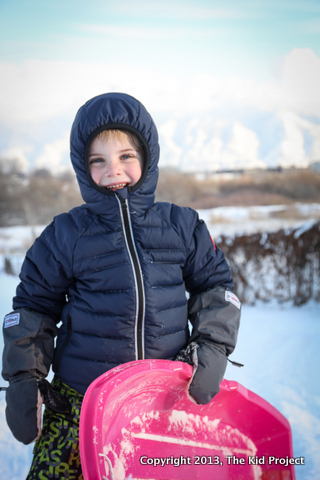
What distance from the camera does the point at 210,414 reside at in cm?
128

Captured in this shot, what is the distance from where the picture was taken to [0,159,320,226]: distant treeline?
10.2 meters

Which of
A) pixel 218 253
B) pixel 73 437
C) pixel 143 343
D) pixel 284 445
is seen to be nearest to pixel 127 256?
pixel 143 343

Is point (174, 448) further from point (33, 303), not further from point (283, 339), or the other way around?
point (283, 339)

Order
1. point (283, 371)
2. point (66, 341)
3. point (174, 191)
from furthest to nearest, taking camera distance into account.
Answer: point (174, 191) < point (283, 371) < point (66, 341)

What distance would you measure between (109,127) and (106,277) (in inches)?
19.5

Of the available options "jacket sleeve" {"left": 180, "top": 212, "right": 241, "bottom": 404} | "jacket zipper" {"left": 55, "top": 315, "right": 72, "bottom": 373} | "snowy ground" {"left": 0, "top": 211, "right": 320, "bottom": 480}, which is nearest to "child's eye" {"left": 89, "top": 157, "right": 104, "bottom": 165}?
"jacket sleeve" {"left": 180, "top": 212, "right": 241, "bottom": 404}

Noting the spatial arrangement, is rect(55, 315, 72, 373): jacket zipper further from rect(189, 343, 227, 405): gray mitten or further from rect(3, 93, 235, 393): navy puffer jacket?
rect(189, 343, 227, 405): gray mitten

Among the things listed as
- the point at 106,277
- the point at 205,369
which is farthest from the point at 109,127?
the point at 205,369

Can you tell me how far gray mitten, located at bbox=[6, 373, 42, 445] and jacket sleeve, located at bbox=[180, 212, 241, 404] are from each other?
0.50m

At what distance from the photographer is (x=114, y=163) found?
3.92 ft

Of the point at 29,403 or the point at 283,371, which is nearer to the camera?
the point at 29,403

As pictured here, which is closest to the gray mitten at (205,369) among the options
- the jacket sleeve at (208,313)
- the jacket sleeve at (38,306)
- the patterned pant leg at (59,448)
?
the jacket sleeve at (208,313)

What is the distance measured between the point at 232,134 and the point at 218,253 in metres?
11.8

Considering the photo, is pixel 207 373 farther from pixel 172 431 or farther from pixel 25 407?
pixel 25 407
